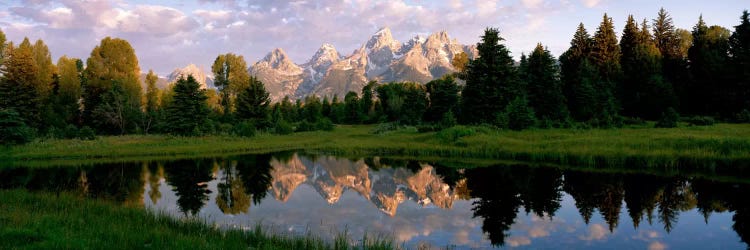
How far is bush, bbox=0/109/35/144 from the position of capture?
3675 cm

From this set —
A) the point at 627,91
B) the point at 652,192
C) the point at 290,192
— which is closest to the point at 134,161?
the point at 290,192

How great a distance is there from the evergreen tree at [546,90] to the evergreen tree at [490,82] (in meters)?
3.02

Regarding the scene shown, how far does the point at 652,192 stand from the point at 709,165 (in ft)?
21.6

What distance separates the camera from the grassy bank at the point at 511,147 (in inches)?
930

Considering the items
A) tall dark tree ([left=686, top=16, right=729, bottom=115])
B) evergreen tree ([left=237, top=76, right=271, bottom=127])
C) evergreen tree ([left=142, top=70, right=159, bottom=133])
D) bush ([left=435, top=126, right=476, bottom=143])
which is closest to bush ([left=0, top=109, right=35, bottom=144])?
evergreen tree ([left=237, top=76, right=271, bottom=127])

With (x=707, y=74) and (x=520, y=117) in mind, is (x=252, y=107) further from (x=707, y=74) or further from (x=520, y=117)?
(x=707, y=74)

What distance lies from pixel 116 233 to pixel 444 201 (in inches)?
499

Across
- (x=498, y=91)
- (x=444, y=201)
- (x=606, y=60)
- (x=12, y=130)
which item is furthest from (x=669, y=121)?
(x=12, y=130)

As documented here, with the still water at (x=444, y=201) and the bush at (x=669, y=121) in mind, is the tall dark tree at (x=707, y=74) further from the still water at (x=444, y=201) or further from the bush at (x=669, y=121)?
the still water at (x=444, y=201)

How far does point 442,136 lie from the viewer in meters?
38.0

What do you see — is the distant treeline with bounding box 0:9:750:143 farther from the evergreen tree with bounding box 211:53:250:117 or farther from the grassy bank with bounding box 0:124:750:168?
the grassy bank with bounding box 0:124:750:168

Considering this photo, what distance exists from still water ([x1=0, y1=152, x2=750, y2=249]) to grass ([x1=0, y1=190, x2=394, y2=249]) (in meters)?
1.54

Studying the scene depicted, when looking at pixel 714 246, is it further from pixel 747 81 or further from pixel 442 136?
pixel 747 81

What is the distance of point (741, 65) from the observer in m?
48.1
